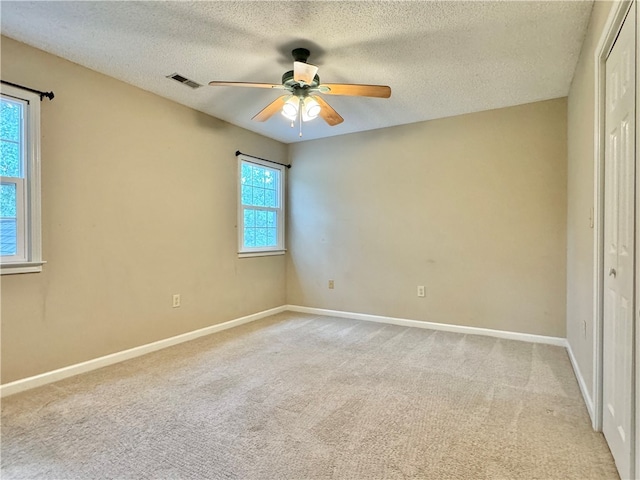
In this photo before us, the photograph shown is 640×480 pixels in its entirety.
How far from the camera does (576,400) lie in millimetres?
2199

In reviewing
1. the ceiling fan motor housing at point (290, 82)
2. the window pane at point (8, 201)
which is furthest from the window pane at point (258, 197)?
the window pane at point (8, 201)

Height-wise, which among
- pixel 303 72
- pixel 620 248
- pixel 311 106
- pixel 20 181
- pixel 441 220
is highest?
pixel 303 72

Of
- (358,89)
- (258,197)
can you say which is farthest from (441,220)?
(258,197)

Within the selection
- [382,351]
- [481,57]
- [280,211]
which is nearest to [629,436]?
[382,351]

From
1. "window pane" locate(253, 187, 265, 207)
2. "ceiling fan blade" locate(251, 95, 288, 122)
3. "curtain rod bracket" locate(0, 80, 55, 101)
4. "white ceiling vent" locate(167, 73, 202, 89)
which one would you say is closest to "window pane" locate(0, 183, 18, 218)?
"curtain rod bracket" locate(0, 80, 55, 101)

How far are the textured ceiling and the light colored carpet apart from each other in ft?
7.82

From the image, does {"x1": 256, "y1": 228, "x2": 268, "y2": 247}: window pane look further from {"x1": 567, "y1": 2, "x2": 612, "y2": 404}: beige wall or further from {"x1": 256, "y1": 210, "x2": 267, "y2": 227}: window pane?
{"x1": 567, "y1": 2, "x2": 612, "y2": 404}: beige wall

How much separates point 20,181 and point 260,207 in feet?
8.23

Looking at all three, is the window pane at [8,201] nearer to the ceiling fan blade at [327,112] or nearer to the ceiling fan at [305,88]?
the ceiling fan at [305,88]

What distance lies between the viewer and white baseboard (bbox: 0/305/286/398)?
2340mm

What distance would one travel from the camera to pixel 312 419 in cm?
199

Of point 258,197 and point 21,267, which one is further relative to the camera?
point 258,197

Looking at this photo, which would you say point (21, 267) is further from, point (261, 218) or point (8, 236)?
point (261, 218)

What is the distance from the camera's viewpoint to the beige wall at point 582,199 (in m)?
2.05
